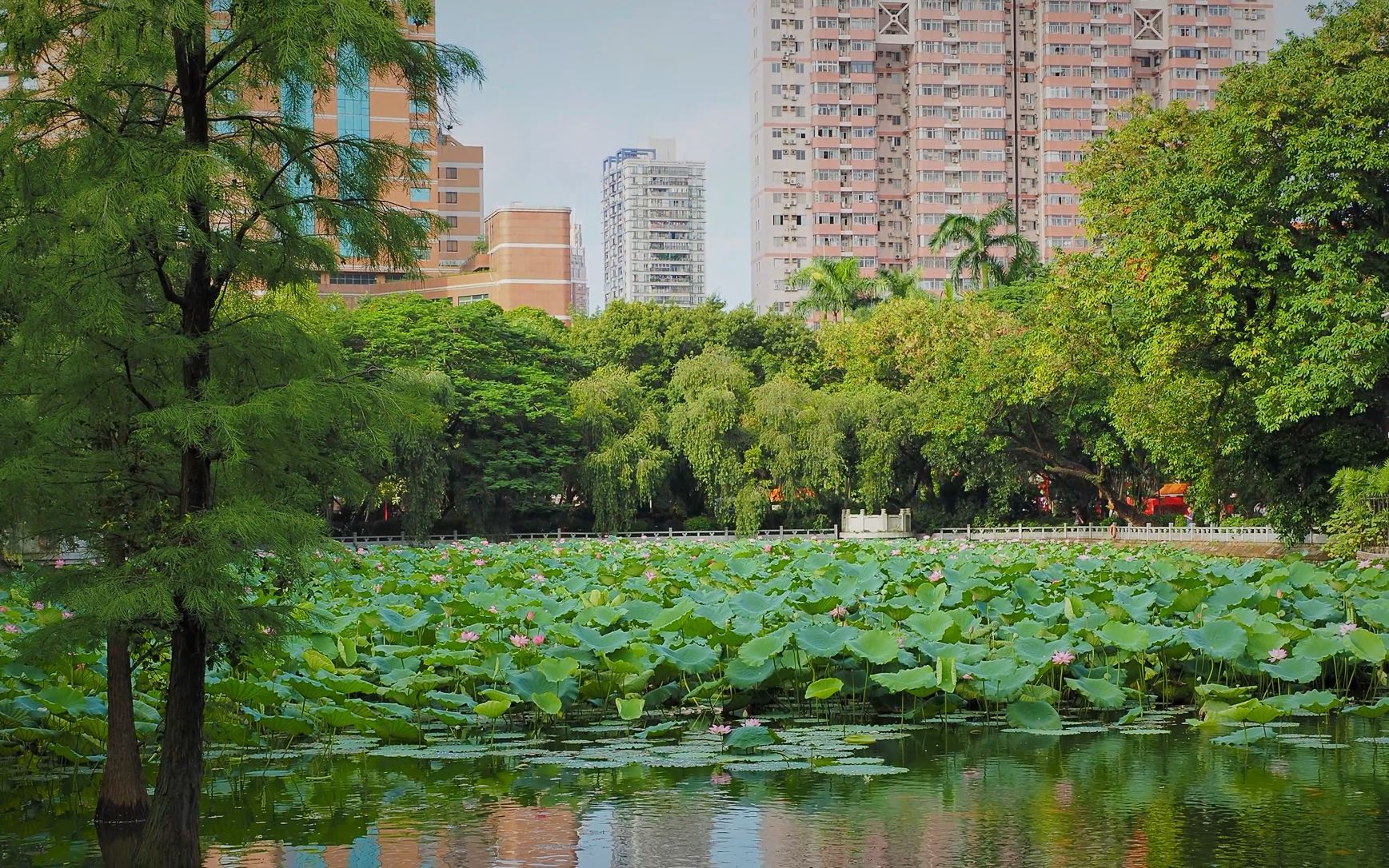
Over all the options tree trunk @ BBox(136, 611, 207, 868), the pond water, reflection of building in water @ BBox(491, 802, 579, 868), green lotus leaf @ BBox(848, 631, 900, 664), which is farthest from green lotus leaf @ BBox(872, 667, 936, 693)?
tree trunk @ BBox(136, 611, 207, 868)

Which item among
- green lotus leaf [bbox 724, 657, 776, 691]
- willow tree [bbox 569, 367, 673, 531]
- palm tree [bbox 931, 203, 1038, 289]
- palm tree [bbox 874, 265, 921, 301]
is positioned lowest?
green lotus leaf [bbox 724, 657, 776, 691]

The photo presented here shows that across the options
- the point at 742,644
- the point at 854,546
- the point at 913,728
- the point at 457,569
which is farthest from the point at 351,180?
the point at 854,546

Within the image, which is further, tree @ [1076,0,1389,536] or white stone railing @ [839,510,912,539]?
white stone railing @ [839,510,912,539]

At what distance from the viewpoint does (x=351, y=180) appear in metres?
5.70

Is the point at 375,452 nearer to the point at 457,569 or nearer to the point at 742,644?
the point at 742,644

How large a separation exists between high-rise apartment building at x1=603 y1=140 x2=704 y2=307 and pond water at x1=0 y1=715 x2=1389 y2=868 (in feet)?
454

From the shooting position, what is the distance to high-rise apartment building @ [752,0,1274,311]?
3206 inches

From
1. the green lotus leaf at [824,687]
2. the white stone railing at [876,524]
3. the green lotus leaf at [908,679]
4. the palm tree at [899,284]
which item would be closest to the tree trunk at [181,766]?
the green lotus leaf at [824,687]

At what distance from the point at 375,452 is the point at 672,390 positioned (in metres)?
34.9

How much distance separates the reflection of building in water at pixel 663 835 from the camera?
539cm

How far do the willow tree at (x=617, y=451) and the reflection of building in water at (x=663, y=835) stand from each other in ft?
101

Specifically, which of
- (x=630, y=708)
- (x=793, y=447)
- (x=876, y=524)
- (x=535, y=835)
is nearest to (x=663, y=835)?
(x=535, y=835)

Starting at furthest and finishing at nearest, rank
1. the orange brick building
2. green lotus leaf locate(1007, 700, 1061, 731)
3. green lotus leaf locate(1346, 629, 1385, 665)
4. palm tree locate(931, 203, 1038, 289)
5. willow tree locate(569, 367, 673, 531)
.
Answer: the orange brick building
palm tree locate(931, 203, 1038, 289)
willow tree locate(569, 367, 673, 531)
green lotus leaf locate(1346, 629, 1385, 665)
green lotus leaf locate(1007, 700, 1061, 731)

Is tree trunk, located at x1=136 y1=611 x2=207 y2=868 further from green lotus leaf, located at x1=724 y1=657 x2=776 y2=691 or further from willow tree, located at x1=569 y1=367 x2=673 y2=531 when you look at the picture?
willow tree, located at x1=569 y1=367 x2=673 y2=531
